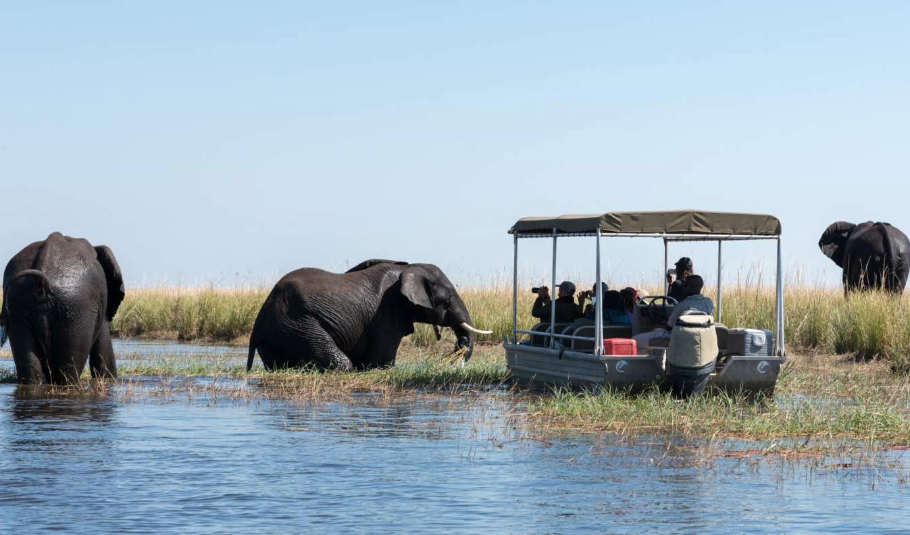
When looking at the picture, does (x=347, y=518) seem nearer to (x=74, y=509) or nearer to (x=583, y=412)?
(x=74, y=509)

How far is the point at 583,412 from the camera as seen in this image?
12.9 meters

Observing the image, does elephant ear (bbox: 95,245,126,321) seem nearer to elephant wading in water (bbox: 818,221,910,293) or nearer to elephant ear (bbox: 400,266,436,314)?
elephant ear (bbox: 400,266,436,314)

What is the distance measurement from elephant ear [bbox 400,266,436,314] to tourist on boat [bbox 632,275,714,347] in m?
4.25

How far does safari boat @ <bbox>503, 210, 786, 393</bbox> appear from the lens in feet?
45.1

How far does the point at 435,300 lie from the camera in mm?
18797

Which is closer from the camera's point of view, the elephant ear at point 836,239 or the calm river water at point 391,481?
the calm river water at point 391,481

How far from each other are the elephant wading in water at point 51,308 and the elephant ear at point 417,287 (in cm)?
425

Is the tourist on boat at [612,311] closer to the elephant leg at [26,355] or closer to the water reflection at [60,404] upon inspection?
the water reflection at [60,404]

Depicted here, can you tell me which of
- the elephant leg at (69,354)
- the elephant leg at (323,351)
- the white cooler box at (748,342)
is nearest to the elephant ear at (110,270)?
the elephant leg at (69,354)

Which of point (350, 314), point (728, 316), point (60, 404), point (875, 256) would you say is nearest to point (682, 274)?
point (350, 314)

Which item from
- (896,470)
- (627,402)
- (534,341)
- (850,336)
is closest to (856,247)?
(850,336)

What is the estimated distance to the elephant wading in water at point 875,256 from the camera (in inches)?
1086

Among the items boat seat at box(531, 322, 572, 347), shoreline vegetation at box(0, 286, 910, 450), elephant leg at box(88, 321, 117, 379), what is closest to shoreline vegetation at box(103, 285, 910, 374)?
shoreline vegetation at box(0, 286, 910, 450)

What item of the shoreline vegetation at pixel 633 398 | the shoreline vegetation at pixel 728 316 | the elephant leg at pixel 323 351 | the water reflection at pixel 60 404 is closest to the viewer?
the shoreline vegetation at pixel 633 398
